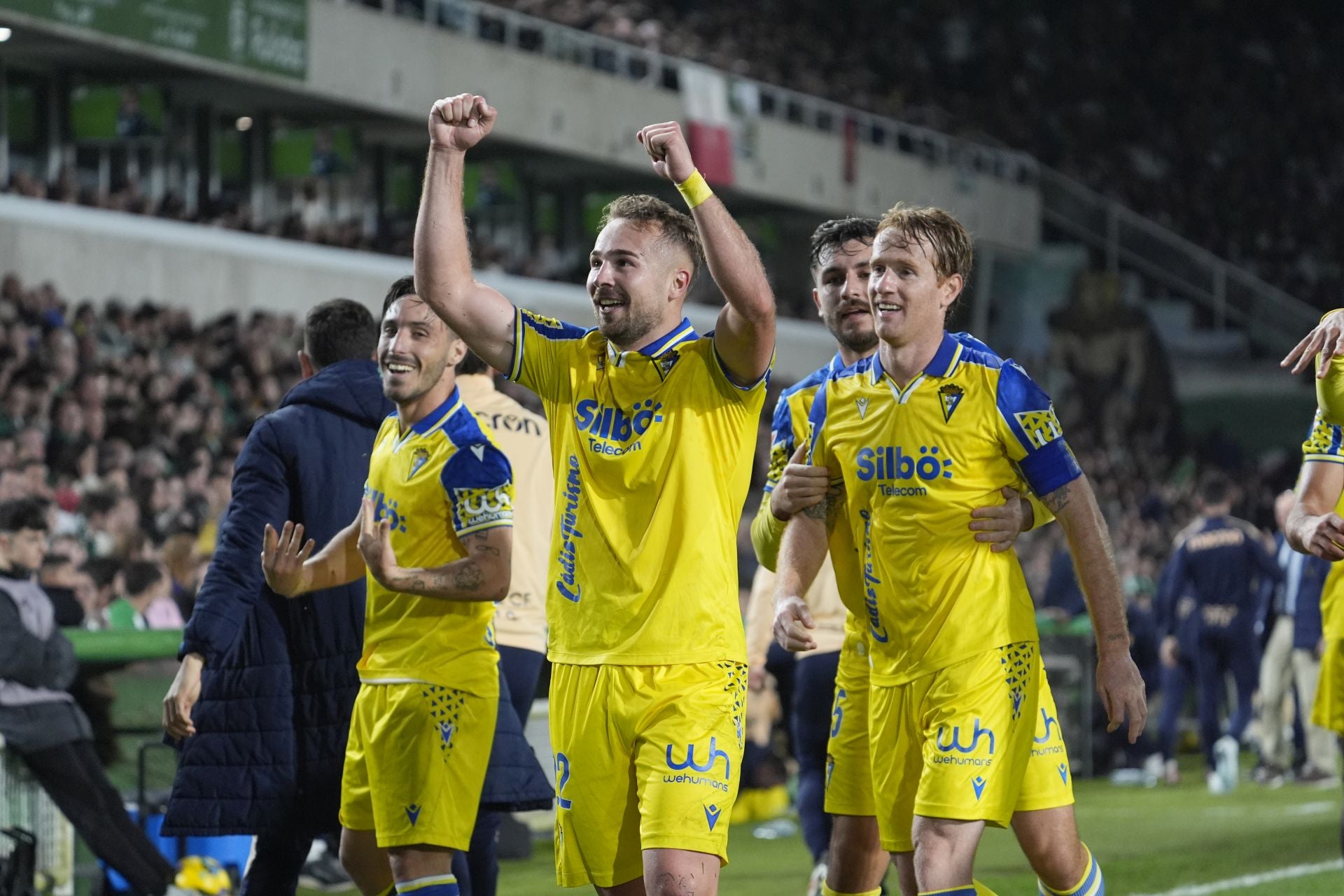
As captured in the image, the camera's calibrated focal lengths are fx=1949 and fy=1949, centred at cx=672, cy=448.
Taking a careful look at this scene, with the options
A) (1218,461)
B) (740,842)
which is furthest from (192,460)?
(1218,461)

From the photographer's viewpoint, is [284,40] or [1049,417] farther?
[284,40]

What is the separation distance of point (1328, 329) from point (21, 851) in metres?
5.09

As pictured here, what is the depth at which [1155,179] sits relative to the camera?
3728 centimetres

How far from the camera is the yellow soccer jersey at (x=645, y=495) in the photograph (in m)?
4.98

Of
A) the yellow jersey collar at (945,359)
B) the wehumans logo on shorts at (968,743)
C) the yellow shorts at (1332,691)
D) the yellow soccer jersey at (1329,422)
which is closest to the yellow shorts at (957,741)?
the wehumans logo on shorts at (968,743)

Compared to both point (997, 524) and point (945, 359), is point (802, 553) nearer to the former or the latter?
point (997, 524)

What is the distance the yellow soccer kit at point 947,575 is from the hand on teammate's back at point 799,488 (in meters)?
0.09

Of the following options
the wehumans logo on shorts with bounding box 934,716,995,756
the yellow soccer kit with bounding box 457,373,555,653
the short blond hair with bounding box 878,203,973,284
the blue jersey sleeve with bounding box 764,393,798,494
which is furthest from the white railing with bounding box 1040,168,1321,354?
the wehumans logo on shorts with bounding box 934,716,995,756

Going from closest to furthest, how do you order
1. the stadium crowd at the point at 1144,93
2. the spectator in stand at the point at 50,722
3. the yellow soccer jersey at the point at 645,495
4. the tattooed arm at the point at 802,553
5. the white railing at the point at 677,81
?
the yellow soccer jersey at the point at 645,495 < the tattooed arm at the point at 802,553 < the spectator in stand at the point at 50,722 < the white railing at the point at 677,81 < the stadium crowd at the point at 1144,93

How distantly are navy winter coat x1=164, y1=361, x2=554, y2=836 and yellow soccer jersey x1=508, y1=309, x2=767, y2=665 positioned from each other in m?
1.09

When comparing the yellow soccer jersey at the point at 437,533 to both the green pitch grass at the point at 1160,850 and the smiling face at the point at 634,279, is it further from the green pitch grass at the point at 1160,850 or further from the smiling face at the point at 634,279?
the green pitch grass at the point at 1160,850

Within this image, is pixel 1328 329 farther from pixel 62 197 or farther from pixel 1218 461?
pixel 1218 461

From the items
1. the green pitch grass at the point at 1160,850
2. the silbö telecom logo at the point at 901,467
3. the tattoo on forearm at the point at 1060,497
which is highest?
the silbö telecom logo at the point at 901,467

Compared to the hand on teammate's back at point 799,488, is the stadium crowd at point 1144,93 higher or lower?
higher
